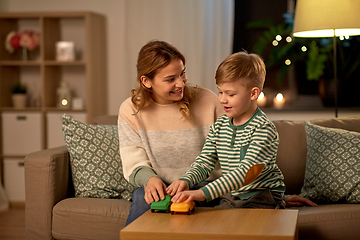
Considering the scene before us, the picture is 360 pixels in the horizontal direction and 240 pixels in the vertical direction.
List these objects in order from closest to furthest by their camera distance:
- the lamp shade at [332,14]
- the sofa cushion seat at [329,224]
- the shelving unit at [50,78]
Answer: the sofa cushion seat at [329,224] → the lamp shade at [332,14] → the shelving unit at [50,78]

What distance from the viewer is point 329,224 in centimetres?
176

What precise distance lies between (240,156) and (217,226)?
369 millimetres

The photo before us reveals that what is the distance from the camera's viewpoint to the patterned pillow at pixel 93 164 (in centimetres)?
207

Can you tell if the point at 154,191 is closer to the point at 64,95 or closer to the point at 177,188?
the point at 177,188

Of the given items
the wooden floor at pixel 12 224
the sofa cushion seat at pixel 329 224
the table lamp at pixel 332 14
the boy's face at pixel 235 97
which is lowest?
the wooden floor at pixel 12 224

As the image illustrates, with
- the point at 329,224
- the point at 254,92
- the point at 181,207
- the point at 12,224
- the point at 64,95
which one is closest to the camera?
the point at 181,207

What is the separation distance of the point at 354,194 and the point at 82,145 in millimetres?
1303

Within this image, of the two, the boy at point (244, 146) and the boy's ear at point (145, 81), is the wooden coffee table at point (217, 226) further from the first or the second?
the boy's ear at point (145, 81)

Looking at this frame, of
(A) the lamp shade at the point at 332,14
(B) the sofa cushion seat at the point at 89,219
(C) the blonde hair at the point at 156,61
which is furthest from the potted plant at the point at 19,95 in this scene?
(A) the lamp shade at the point at 332,14

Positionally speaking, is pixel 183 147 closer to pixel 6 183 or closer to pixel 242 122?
pixel 242 122

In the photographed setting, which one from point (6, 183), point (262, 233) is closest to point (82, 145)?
point (262, 233)

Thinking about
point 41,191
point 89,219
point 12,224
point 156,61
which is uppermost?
point 156,61

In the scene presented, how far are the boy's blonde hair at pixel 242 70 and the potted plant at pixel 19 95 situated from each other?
2.69 m

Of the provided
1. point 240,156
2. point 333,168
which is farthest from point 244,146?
point 333,168
